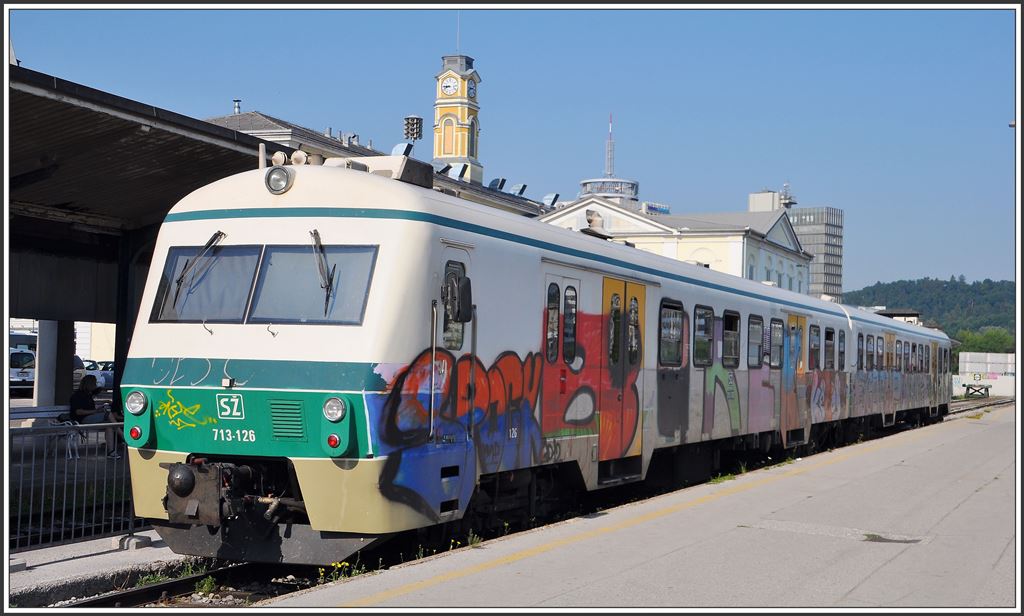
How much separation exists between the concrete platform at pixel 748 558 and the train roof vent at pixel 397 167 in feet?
10.3

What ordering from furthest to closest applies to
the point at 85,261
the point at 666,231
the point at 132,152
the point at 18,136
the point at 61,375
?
1. the point at 666,231
2. the point at 61,375
3. the point at 85,261
4. the point at 132,152
5. the point at 18,136

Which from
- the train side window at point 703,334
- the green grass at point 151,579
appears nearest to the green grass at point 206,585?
the green grass at point 151,579

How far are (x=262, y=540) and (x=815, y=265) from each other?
171698 mm

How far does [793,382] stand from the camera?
64.6 feet

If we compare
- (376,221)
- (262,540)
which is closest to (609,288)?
(376,221)

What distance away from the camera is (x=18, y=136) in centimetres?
1186

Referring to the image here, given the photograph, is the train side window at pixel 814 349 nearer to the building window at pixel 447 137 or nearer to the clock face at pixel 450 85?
the building window at pixel 447 137

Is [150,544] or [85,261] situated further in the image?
[85,261]

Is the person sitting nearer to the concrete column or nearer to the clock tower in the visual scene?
the concrete column

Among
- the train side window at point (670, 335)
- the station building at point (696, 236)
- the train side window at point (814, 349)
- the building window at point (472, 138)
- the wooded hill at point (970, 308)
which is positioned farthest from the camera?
the wooded hill at point (970, 308)

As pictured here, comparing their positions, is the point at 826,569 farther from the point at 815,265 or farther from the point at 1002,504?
the point at 815,265

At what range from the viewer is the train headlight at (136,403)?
30.1 ft

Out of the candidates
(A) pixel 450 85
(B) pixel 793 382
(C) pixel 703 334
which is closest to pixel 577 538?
(C) pixel 703 334

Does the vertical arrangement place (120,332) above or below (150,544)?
above
